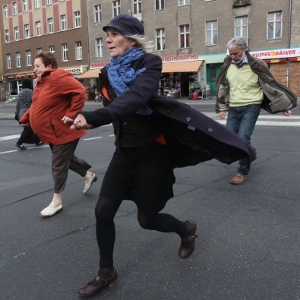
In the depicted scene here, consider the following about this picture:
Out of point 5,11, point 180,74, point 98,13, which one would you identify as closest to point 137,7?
point 98,13

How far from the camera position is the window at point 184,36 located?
3141 centimetres

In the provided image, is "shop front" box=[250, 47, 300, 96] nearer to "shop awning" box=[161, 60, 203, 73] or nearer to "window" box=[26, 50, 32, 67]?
"shop awning" box=[161, 60, 203, 73]

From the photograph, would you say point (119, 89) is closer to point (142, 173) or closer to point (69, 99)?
point (142, 173)

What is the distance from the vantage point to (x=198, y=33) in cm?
3059

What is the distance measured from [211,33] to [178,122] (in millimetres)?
29653

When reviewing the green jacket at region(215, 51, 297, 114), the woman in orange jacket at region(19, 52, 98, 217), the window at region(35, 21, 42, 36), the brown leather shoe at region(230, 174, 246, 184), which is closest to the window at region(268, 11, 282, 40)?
the green jacket at region(215, 51, 297, 114)

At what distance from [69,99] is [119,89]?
1.75 meters

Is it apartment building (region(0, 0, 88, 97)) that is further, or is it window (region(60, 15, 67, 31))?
window (region(60, 15, 67, 31))

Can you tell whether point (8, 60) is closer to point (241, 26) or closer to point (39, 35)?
point (39, 35)

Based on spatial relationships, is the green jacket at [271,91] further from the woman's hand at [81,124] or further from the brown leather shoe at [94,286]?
the woman's hand at [81,124]

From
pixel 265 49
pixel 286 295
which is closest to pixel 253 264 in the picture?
pixel 286 295

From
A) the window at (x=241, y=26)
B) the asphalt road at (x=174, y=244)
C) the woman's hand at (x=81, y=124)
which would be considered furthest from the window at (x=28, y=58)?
the woman's hand at (x=81, y=124)

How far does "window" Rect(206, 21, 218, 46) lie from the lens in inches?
1177

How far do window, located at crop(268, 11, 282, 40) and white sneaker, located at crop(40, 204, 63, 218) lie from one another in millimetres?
26973
